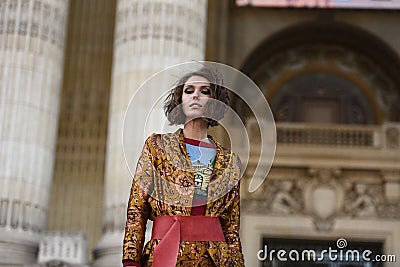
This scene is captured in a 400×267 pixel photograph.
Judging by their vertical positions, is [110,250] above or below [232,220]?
above

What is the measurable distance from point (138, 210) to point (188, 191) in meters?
0.26

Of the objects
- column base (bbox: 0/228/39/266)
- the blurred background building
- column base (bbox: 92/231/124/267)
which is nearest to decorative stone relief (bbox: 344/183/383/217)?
the blurred background building

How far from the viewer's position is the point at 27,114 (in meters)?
13.1

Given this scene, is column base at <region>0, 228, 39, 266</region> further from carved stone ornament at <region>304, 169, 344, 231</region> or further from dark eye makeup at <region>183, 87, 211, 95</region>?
Answer: dark eye makeup at <region>183, 87, 211, 95</region>

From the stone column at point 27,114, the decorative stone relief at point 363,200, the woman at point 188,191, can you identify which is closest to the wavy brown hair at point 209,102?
the woman at point 188,191

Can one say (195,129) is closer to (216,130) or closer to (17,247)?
(17,247)

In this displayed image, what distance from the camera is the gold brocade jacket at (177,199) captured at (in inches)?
146

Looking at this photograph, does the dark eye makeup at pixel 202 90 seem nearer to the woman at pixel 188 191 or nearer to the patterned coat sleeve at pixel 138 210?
the woman at pixel 188 191

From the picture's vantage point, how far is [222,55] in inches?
741

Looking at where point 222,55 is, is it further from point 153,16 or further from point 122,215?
point 122,215

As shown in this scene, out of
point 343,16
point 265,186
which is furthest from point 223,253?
point 343,16

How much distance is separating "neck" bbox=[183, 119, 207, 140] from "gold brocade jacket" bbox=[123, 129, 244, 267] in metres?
0.06

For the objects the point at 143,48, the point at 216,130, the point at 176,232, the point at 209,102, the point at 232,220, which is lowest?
the point at 176,232

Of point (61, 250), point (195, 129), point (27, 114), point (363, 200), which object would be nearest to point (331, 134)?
point (363, 200)
